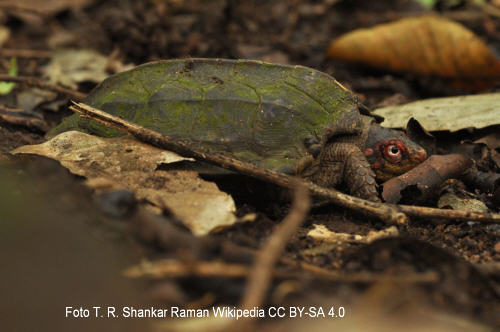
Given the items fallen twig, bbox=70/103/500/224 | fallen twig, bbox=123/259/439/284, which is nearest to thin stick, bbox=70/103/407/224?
fallen twig, bbox=70/103/500/224

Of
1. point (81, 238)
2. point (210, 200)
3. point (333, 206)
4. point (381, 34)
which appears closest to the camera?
point (81, 238)

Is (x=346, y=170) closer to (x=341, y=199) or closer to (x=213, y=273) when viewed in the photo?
(x=341, y=199)

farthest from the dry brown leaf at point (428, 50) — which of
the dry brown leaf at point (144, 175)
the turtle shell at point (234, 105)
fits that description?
the dry brown leaf at point (144, 175)

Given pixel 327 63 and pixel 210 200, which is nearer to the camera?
pixel 210 200

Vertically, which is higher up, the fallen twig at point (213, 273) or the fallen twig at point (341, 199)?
the fallen twig at point (341, 199)

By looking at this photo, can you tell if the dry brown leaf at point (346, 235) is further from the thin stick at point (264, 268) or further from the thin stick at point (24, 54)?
the thin stick at point (24, 54)

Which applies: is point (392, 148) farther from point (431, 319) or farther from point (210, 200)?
point (431, 319)

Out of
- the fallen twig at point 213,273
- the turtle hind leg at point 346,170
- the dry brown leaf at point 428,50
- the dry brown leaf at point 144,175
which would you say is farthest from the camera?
the dry brown leaf at point 428,50

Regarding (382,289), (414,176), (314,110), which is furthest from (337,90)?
(382,289)
